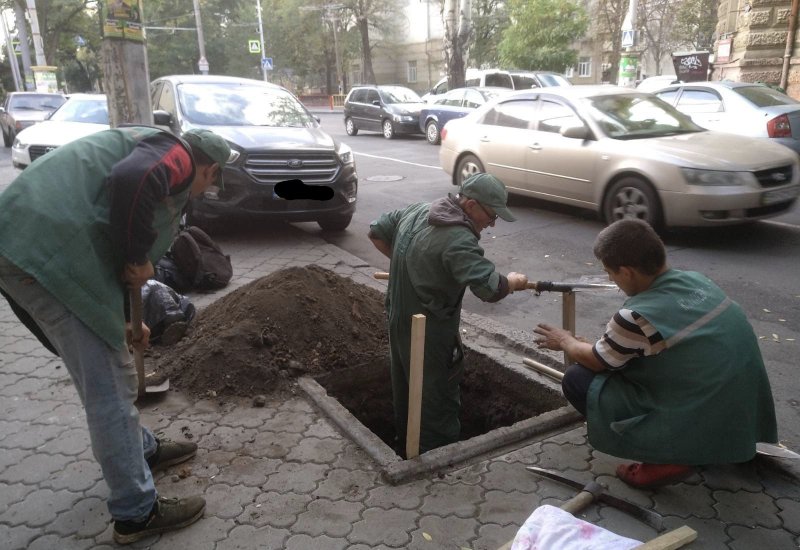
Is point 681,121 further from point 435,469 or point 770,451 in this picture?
point 435,469

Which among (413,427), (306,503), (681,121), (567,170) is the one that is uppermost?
(681,121)

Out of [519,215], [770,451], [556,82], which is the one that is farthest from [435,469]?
[556,82]

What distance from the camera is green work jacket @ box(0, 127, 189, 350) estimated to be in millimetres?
2234

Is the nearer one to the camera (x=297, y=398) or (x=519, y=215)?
(x=297, y=398)

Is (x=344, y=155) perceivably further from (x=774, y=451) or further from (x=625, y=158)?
(x=774, y=451)

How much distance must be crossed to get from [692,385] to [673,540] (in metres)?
0.60

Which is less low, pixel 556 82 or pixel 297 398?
pixel 556 82

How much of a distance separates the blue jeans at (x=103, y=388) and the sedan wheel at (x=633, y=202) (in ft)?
19.1

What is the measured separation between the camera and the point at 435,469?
3.04 m

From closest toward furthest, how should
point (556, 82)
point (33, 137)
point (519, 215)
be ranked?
point (519, 215) → point (33, 137) → point (556, 82)

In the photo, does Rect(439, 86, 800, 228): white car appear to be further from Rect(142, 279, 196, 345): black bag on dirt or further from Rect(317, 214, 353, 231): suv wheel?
Rect(142, 279, 196, 345): black bag on dirt

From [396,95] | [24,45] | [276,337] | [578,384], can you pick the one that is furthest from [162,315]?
[24,45]

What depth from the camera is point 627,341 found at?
2643 mm

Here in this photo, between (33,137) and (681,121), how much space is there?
9777 millimetres
